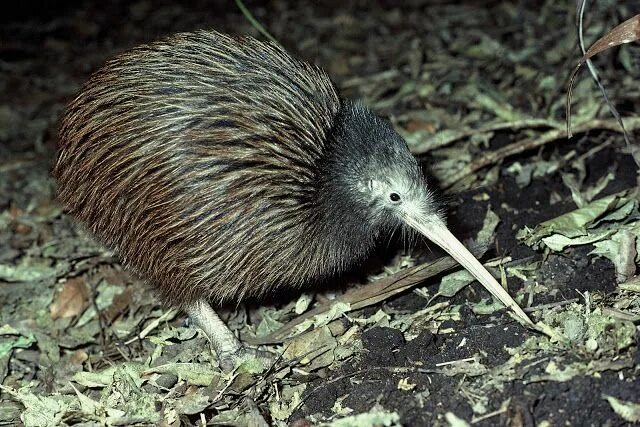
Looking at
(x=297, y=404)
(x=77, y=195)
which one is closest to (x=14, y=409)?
(x=77, y=195)

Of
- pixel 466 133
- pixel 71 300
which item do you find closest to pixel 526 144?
pixel 466 133

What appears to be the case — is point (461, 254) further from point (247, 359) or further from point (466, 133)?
point (466, 133)

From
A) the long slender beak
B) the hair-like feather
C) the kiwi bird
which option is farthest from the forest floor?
the hair-like feather

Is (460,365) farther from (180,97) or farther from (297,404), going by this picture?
(180,97)

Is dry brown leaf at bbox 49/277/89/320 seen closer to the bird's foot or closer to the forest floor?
the forest floor

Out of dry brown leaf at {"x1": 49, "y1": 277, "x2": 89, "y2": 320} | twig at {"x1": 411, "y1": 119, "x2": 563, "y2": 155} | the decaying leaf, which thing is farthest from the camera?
twig at {"x1": 411, "y1": 119, "x2": 563, "y2": 155}
